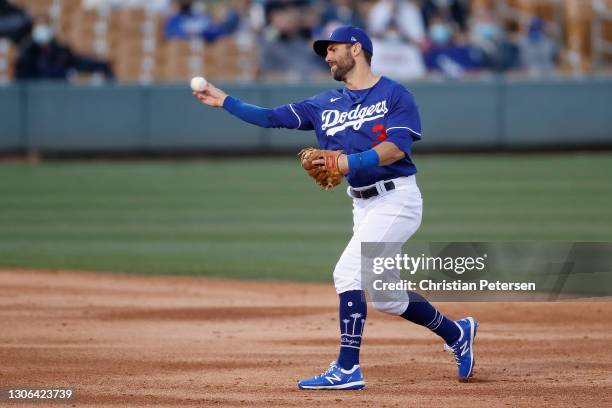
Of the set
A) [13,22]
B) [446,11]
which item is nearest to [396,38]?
[446,11]

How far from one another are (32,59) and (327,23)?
5600 millimetres

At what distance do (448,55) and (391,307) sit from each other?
15.6 m

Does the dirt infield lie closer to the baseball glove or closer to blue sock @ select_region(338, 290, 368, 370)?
blue sock @ select_region(338, 290, 368, 370)

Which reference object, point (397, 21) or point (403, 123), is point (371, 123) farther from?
point (397, 21)

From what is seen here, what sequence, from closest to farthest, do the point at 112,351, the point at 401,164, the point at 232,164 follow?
the point at 401,164 → the point at 112,351 → the point at 232,164

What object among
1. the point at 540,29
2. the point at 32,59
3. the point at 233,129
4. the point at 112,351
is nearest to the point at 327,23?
the point at 233,129

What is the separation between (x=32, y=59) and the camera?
65.8ft

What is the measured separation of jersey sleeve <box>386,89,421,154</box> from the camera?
565cm

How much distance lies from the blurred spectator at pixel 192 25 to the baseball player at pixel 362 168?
49.1 ft

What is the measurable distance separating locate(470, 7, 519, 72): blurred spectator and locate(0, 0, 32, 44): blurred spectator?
28.1 feet

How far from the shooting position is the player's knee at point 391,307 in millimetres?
5785

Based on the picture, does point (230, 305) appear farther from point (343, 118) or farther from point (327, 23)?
point (327, 23)

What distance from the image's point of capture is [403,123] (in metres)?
5.68

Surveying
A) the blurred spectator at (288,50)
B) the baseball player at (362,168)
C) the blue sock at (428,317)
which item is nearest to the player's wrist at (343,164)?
the baseball player at (362,168)
